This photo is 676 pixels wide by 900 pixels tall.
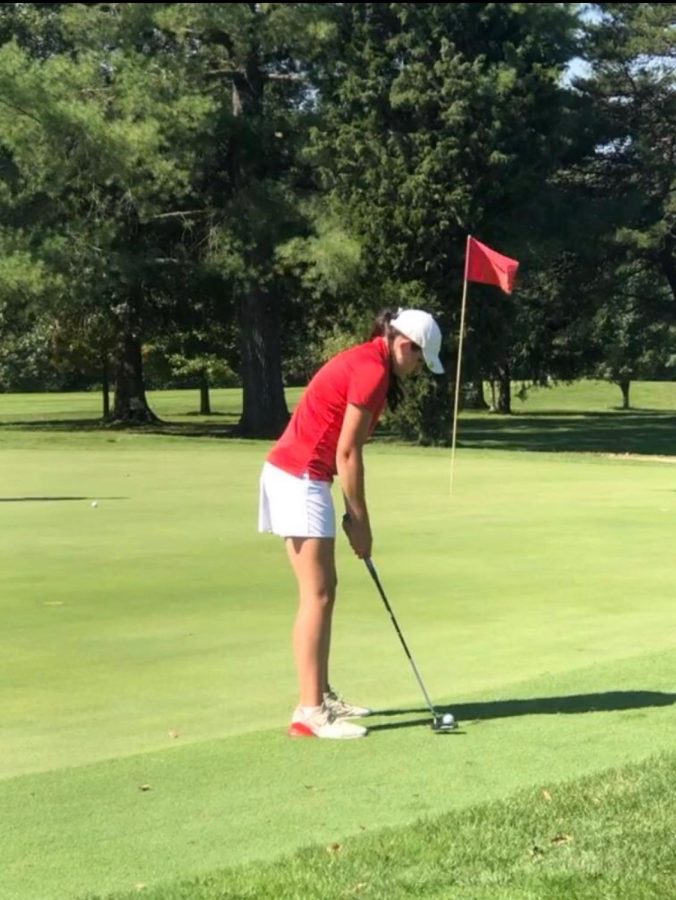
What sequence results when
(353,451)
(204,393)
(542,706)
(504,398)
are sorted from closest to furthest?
1. (353,451)
2. (542,706)
3. (204,393)
4. (504,398)

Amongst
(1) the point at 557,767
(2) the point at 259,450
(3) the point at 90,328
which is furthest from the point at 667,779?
(3) the point at 90,328

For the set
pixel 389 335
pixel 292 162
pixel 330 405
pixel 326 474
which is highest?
pixel 292 162

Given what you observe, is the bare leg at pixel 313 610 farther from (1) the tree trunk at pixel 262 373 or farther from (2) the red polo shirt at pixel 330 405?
(1) the tree trunk at pixel 262 373

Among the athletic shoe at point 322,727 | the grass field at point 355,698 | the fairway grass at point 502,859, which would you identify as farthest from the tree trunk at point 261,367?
the fairway grass at point 502,859

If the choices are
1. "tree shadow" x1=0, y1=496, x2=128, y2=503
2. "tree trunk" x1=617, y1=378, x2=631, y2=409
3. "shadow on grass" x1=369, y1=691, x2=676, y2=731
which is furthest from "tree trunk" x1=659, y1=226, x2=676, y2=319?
"shadow on grass" x1=369, y1=691, x2=676, y2=731

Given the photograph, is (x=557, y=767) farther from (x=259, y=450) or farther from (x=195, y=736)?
(x=259, y=450)

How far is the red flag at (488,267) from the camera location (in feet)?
80.0

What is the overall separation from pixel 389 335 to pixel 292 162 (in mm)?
32316

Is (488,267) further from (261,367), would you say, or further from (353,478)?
(353,478)

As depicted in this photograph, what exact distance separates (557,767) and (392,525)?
9.46 m

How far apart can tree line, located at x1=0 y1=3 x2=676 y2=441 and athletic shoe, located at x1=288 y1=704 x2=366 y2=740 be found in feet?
91.3

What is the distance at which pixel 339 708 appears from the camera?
6910 mm

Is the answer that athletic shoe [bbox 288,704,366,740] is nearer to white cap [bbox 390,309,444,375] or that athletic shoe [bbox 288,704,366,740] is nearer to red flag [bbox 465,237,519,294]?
white cap [bbox 390,309,444,375]

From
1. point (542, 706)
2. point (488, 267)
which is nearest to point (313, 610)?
point (542, 706)
